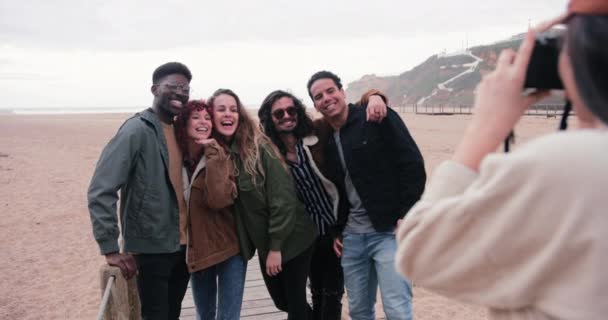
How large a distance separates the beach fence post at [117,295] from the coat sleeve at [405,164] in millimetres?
1961

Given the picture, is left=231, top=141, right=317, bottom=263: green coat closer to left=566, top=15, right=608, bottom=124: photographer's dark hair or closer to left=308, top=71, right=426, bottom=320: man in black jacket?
left=308, top=71, right=426, bottom=320: man in black jacket

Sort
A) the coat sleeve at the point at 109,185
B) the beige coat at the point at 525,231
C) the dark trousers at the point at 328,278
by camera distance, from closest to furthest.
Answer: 1. the beige coat at the point at 525,231
2. the coat sleeve at the point at 109,185
3. the dark trousers at the point at 328,278

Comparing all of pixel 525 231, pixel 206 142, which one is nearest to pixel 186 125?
pixel 206 142

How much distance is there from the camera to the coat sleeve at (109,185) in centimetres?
277

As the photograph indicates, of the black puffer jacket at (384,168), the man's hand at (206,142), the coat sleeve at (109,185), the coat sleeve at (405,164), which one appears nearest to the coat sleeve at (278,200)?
the man's hand at (206,142)

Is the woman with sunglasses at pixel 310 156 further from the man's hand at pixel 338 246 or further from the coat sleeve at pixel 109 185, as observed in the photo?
the coat sleeve at pixel 109 185

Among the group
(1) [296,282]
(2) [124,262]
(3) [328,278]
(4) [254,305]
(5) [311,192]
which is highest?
(5) [311,192]

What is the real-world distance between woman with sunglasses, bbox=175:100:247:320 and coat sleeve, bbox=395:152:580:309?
7.24 feet

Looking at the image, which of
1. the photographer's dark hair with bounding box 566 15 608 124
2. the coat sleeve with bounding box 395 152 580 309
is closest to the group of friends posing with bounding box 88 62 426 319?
the coat sleeve with bounding box 395 152 580 309

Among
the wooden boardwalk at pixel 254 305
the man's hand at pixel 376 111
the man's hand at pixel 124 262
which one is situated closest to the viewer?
the man's hand at pixel 124 262

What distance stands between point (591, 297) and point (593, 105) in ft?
1.09

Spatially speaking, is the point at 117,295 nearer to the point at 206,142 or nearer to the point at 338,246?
the point at 206,142

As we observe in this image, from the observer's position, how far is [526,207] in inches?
30.6

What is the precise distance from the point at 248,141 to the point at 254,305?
2315mm
